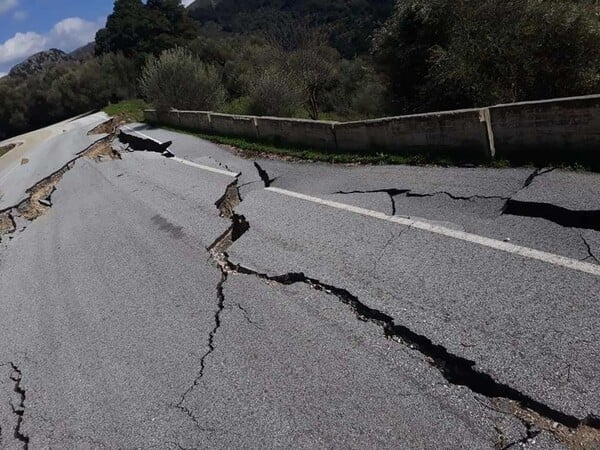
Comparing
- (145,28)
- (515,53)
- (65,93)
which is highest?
(145,28)

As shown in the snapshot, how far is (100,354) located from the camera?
4.62m

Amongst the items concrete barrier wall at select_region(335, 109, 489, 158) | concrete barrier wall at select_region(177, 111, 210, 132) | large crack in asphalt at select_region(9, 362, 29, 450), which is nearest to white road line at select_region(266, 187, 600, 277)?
concrete barrier wall at select_region(335, 109, 489, 158)

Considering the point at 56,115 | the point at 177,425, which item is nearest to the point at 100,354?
the point at 177,425

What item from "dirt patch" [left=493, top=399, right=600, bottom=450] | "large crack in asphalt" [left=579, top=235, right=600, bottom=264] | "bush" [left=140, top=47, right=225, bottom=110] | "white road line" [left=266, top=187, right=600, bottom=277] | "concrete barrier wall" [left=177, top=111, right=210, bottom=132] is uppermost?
"bush" [left=140, top=47, right=225, bottom=110]

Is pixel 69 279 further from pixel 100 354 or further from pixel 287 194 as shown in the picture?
pixel 287 194

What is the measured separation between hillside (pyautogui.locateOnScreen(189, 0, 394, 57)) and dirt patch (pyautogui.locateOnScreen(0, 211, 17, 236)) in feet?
42.4

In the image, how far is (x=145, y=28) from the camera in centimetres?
5538

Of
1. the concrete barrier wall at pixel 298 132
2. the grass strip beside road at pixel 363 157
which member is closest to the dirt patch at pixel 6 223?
the grass strip beside road at pixel 363 157

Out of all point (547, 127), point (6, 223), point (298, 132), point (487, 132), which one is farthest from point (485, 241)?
point (6, 223)

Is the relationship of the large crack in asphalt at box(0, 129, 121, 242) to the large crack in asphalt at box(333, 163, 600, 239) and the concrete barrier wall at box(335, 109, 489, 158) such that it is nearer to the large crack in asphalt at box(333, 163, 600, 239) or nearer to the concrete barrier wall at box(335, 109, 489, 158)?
the concrete barrier wall at box(335, 109, 489, 158)

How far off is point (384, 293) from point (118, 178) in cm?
1030

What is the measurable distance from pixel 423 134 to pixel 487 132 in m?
1.25

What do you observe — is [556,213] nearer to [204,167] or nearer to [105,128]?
[204,167]

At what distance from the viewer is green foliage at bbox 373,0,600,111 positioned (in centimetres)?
1027
